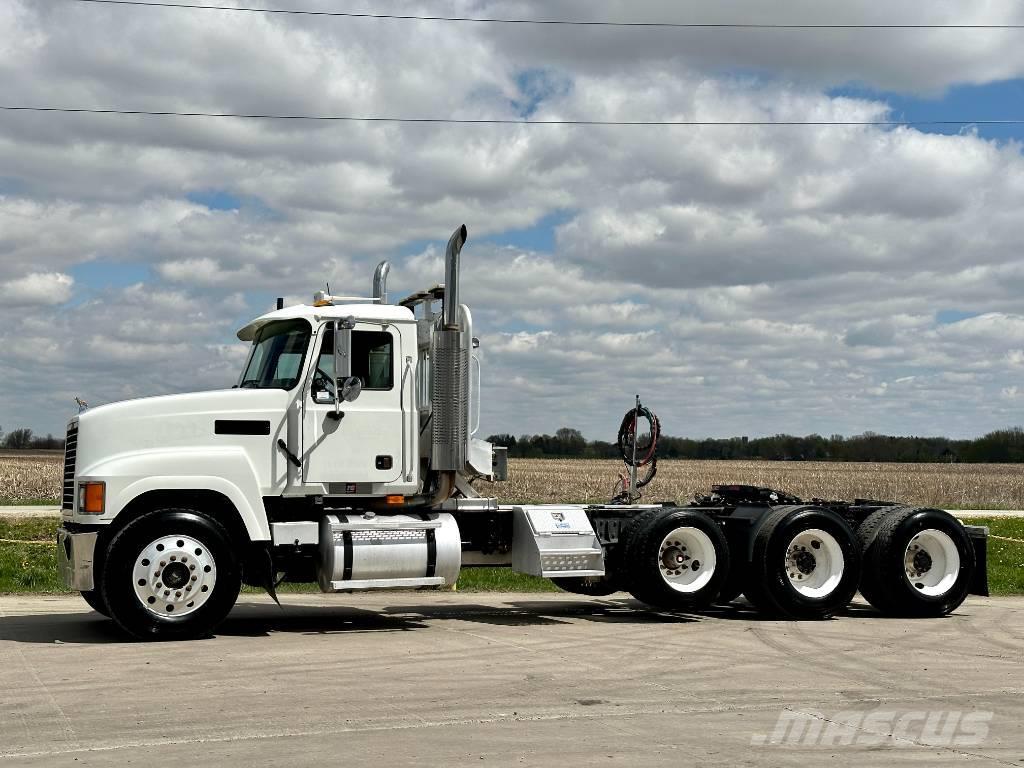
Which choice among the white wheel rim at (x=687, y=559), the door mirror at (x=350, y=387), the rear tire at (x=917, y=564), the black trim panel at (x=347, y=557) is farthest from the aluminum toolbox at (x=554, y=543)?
the rear tire at (x=917, y=564)

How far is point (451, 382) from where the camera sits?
1416cm

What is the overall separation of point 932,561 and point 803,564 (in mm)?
1745

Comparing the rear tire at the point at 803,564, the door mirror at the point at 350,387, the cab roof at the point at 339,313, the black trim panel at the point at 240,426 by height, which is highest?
the cab roof at the point at 339,313

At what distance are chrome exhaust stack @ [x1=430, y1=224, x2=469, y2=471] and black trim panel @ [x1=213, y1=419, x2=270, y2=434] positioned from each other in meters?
1.89

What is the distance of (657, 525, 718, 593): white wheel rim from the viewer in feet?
48.8

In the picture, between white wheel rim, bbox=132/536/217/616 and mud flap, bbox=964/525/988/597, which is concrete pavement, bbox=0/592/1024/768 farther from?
mud flap, bbox=964/525/988/597

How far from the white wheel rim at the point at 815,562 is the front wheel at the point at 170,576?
20.7 feet

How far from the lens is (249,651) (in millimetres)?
11992

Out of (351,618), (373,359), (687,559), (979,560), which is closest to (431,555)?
(351,618)

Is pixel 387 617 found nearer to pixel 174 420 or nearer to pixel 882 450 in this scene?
pixel 174 420

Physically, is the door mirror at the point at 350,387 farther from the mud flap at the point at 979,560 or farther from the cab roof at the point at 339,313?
the mud flap at the point at 979,560

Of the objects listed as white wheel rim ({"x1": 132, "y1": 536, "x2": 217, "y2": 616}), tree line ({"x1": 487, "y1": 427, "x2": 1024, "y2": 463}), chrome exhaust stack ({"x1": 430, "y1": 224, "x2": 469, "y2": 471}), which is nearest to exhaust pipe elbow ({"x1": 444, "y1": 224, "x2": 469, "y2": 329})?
chrome exhaust stack ({"x1": 430, "y1": 224, "x2": 469, "y2": 471})

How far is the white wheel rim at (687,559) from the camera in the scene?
48.8 feet

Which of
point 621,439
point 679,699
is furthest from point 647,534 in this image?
point 679,699
